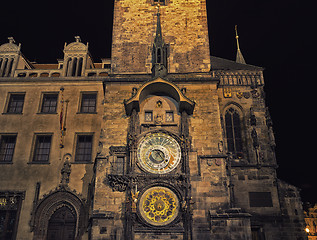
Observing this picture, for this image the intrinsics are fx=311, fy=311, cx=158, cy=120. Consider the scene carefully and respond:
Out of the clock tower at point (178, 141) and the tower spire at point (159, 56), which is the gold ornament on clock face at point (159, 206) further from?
the tower spire at point (159, 56)

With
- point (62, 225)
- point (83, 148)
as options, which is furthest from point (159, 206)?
point (83, 148)

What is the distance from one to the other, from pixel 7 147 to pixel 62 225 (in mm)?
6419

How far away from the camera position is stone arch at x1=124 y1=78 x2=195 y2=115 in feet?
51.6

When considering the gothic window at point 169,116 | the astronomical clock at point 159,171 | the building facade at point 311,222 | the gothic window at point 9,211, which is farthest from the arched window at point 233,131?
the building facade at point 311,222

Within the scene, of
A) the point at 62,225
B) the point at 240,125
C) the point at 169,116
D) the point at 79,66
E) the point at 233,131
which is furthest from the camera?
the point at 79,66

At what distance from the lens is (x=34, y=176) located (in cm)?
1852

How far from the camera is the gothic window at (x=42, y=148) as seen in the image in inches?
761

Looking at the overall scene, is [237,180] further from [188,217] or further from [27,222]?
[27,222]

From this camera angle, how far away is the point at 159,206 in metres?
14.0

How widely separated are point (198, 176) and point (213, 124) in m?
3.04

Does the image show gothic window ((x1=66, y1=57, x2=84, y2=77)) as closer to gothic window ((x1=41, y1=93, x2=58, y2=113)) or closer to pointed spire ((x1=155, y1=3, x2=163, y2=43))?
gothic window ((x1=41, y1=93, x2=58, y2=113))

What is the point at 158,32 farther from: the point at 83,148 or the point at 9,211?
the point at 9,211

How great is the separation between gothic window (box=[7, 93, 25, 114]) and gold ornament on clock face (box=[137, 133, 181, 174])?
10466 millimetres

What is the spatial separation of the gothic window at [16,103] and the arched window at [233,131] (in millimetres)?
13819
